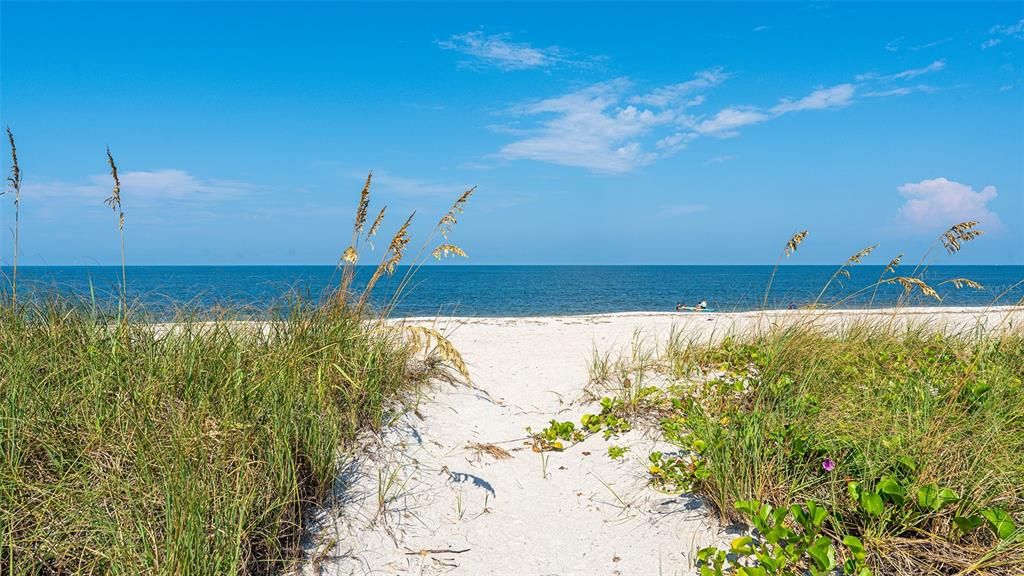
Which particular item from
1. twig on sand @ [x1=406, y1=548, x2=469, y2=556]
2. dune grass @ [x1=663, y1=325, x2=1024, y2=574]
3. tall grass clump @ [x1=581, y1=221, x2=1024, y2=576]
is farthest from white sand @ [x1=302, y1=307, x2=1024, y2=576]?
dune grass @ [x1=663, y1=325, x2=1024, y2=574]

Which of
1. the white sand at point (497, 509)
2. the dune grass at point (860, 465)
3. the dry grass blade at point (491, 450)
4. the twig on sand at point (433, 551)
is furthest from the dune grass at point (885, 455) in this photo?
the twig on sand at point (433, 551)

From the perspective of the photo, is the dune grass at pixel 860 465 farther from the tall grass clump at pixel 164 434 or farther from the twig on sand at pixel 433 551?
the tall grass clump at pixel 164 434

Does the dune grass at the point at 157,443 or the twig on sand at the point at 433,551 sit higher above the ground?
the dune grass at the point at 157,443

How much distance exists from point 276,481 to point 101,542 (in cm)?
77

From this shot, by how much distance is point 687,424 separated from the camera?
408cm

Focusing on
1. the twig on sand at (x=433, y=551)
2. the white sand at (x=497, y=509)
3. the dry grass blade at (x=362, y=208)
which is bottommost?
the twig on sand at (x=433, y=551)

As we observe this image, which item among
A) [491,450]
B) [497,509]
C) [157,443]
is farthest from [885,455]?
[157,443]

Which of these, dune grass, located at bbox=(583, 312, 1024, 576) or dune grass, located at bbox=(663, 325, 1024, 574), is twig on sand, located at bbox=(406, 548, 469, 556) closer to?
dune grass, located at bbox=(583, 312, 1024, 576)

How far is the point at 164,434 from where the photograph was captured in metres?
2.91

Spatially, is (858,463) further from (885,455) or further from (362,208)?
(362,208)

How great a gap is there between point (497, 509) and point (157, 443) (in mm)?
2101

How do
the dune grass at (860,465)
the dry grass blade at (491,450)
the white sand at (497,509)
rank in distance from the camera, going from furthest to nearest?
the dry grass blade at (491,450) < the white sand at (497,509) < the dune grass at (860,465)

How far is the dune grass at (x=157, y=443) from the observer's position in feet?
8.07

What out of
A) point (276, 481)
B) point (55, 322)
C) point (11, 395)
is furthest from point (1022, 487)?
point (55, 322)
